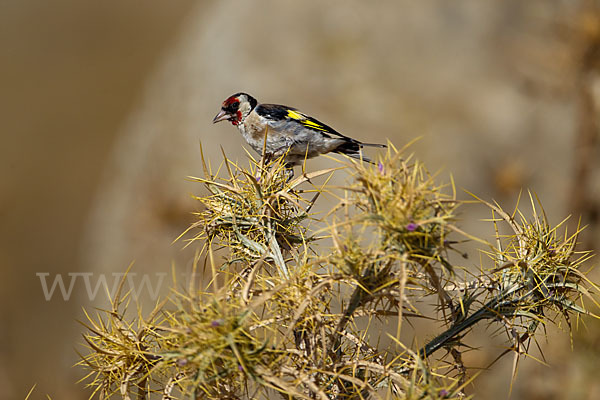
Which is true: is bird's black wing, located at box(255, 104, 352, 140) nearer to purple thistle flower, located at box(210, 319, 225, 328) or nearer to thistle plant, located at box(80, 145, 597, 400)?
thistle plant, located at box(80, 145, 597, 400)

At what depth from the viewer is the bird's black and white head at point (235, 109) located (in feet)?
13.3

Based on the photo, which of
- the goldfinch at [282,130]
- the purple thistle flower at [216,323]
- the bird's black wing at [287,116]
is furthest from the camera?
the bird's black wing at [287,116]

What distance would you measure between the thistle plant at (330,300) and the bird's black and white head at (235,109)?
202 centimetres

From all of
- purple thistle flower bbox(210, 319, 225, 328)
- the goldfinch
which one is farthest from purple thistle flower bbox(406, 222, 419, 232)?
the goldfinch

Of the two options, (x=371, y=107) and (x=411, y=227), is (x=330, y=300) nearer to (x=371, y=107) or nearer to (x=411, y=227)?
(x=411, y=227)

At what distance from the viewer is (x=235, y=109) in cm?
408

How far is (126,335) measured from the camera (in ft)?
5.57

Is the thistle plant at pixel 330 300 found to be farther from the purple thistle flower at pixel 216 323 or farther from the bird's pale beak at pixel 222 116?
the bird's pale beak at pixel 222 116

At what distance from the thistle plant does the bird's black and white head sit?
202cm

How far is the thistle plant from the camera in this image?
56.2 inches

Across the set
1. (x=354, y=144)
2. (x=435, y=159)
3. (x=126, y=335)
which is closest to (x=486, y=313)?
(x=126, y=335)

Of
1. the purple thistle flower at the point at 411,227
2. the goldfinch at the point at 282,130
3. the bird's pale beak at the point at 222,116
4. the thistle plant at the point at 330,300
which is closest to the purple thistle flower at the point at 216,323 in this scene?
the thistle plant at the point at 330,300

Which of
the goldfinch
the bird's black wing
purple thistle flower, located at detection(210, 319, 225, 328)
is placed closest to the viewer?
purple thistle flower, located at detection(210, 319, 225, 328)

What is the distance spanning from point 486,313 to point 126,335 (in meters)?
1.08
